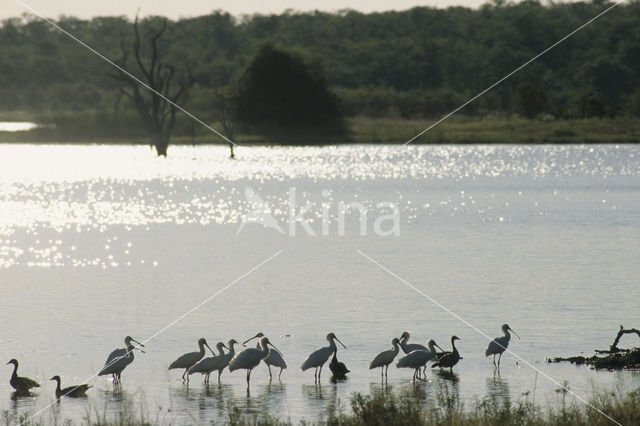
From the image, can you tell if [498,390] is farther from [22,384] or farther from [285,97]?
[285,97]

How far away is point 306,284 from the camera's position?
27.5 meters

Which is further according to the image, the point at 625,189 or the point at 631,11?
the point at 631,11

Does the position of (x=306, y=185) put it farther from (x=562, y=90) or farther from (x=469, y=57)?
(x=469, y=57)

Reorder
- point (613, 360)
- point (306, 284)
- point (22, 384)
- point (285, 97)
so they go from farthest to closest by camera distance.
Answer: point (285, 97) → point (306, 284) → point (613, 360) → point (22, 384)

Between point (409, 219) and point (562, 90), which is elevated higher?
point (562, 90)

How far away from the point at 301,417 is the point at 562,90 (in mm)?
133016

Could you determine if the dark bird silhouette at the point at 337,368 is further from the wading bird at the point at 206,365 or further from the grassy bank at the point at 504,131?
the grassy bank at the point at 504,131

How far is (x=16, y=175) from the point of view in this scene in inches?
3273


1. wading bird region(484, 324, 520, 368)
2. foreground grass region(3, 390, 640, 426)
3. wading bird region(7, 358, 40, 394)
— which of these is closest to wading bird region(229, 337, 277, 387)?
foreground grass region(3, 390, 640, 426)

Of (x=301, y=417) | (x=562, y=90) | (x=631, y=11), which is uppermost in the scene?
(x=631, y=11)

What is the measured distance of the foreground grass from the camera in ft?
42.4

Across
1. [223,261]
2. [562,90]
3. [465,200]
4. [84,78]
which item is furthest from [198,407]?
[84,78]

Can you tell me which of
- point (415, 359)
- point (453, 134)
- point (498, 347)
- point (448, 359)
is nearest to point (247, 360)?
point (415, 359)

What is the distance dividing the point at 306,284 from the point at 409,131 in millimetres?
85989
